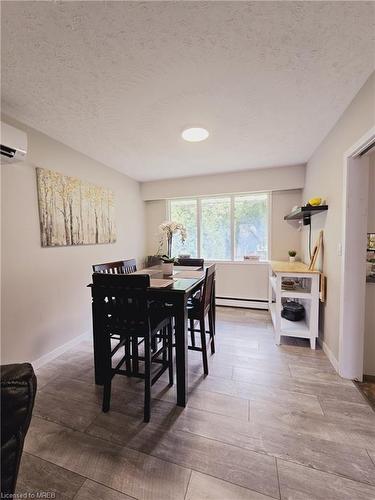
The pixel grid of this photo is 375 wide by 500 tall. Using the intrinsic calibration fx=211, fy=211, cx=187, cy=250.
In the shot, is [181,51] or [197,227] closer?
[181,51]

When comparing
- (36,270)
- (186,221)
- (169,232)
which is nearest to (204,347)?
(169,232)

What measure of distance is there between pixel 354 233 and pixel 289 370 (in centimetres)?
143

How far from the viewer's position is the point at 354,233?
1.86 metres

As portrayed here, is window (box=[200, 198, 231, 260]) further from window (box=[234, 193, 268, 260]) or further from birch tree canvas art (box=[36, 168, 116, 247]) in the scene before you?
birch tree canvas art (box=[36, 168, 116, 247])

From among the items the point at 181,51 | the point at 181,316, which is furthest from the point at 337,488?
the point at 181,51

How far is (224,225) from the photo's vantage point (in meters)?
4.11

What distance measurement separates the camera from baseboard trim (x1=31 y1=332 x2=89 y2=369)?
7.23 ft

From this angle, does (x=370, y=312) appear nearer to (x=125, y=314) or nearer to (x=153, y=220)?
(x=125, y=314)

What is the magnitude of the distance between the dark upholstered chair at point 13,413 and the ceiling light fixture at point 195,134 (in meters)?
2.31

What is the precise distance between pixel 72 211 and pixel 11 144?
0.97m

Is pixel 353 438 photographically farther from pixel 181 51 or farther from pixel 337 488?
pixel 181 51

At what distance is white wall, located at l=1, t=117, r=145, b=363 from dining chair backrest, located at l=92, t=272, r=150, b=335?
95 centimetres

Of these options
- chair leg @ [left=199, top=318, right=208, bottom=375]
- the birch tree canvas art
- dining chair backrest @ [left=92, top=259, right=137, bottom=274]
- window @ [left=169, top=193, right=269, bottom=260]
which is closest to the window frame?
window @ [left=169, top=193, right=269, bottom=260]

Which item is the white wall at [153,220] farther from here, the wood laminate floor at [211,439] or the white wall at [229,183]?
the wood laminate floor at [211,439]
